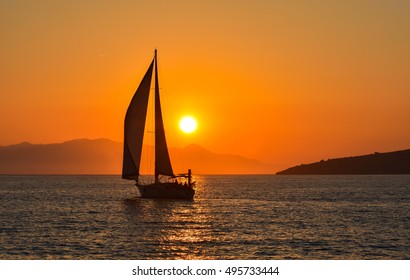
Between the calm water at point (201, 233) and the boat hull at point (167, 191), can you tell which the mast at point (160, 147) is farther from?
the calm water at point (201, 233)

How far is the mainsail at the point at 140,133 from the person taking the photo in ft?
269

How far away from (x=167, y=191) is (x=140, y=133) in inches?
308

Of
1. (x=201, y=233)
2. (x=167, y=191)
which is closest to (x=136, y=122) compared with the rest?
(x=167, y=191)

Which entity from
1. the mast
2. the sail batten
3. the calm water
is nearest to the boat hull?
the mast

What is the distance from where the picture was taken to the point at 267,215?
71062mm

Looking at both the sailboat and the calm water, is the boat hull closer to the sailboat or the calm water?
the sailboat

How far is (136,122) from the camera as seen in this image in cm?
8231

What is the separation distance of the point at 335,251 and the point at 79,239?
18.3 meters

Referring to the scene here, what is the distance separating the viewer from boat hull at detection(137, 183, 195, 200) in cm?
8269

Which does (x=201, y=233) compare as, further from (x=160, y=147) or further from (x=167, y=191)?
(x=160, y=147)

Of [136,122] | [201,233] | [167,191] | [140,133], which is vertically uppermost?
[136,122]

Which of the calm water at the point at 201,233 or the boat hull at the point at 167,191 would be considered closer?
the calm water at the point at 201,233

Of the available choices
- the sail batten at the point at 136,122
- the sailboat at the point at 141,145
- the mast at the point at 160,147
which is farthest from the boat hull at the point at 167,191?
the sail batten at the point at 136,122
